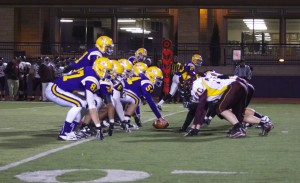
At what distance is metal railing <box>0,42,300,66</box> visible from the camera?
105 ft

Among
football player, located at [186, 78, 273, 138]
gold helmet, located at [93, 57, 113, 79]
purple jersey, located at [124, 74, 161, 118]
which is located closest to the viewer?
gold helmet, located at [93, 57, 113, 79]

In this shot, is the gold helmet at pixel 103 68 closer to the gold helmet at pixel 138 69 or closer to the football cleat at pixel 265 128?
the gold helmet at pixel 138 69

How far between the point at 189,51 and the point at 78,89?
811 inches

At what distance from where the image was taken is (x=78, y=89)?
1198cm

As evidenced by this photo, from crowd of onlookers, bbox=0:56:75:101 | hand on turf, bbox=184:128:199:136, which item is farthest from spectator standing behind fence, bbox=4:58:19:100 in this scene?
hand on turf, bbox=184:128:199:136

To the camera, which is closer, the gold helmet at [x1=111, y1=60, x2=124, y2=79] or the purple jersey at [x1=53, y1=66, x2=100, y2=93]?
the purple jersey at [x1=53, y1=66, x2=100, y2=93]

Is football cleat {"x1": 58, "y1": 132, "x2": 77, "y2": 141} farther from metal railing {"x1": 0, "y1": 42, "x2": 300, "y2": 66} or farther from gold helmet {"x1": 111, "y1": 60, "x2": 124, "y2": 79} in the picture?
metal railing {"x1": 0, "y1": 42, "x2": 300, "y2": 66}

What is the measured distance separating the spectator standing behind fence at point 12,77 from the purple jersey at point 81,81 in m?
15.7

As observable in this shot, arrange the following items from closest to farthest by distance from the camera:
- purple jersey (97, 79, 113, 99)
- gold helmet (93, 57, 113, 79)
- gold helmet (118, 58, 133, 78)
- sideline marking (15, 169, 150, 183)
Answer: sideline marking (15, 169, 150, 183)
gold helmet (93, 57, 113, 79)
purple jersey (97, 79, 113, 99)
gold helmet (118, 58, 133, 78)

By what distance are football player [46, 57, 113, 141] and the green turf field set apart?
0.34 m

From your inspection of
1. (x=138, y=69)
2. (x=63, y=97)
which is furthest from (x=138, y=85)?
(x=63, y=97)

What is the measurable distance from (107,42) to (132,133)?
6.03 ft

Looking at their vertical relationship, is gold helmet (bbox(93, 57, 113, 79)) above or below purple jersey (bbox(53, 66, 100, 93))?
above

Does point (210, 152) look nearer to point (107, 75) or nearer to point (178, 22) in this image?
point (107, 75)
